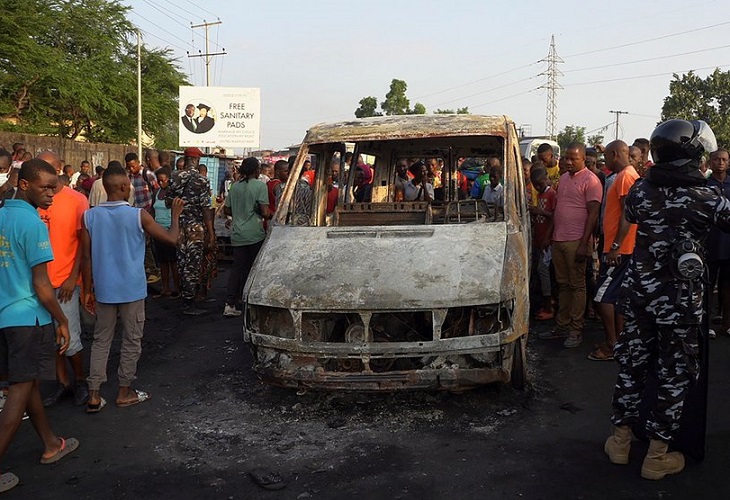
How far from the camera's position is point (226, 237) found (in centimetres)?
1183

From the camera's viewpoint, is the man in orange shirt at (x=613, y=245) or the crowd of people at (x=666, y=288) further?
the man in orange shirt at (x=613, y=245)

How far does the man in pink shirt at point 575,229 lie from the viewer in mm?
6012

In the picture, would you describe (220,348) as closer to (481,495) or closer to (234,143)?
(481,495)

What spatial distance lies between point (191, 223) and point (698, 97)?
42897 millimetres

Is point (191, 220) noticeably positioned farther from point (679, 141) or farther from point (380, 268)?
point (679, 141)

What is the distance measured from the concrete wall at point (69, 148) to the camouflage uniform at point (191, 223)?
11.8 metres

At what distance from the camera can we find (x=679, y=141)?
3557 mm

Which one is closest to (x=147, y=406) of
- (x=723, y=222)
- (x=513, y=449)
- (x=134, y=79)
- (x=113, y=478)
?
(x=113, y=478)

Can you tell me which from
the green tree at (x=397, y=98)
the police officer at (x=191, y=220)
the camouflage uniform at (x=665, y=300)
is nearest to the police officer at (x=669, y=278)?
the camouflage uniform at (x=665, y=300)

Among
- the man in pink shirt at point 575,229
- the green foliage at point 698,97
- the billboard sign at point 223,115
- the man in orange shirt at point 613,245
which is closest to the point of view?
the man in orange shirt at point 613,245

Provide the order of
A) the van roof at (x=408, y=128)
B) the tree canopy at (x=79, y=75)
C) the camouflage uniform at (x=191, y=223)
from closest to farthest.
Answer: the van roof at (x=408, y=128) → the camouflage uniform at (x=191, y=223) → the tree canopy at (x=79, y=75)

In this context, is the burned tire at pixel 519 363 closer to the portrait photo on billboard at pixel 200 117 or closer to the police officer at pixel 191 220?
the police officer at pixel 191 220

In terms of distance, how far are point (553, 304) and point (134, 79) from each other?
31.2m

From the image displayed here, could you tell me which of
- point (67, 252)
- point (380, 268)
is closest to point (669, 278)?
point (380, 268)
